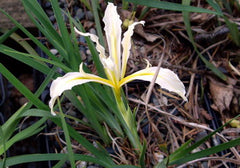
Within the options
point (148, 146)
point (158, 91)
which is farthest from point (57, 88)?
point (158, 91)

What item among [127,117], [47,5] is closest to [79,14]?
[47,5]

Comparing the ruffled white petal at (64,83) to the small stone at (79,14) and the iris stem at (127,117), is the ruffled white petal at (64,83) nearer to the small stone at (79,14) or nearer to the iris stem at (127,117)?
the iris stem at (127,117)

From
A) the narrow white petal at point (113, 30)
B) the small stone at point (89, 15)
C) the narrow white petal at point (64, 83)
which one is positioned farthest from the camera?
the small stone at point (89, 15)

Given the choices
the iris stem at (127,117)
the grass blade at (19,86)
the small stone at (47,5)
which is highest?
the small stone at (47,5)

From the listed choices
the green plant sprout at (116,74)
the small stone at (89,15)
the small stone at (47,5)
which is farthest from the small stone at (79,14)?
the green plant sprout at (116,74)

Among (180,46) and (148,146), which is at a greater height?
(180,46)

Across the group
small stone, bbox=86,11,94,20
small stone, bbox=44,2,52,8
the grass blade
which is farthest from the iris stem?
small stone, bbox=44,2,52,8

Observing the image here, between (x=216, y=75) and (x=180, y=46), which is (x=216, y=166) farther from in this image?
(x=180, y=46)
